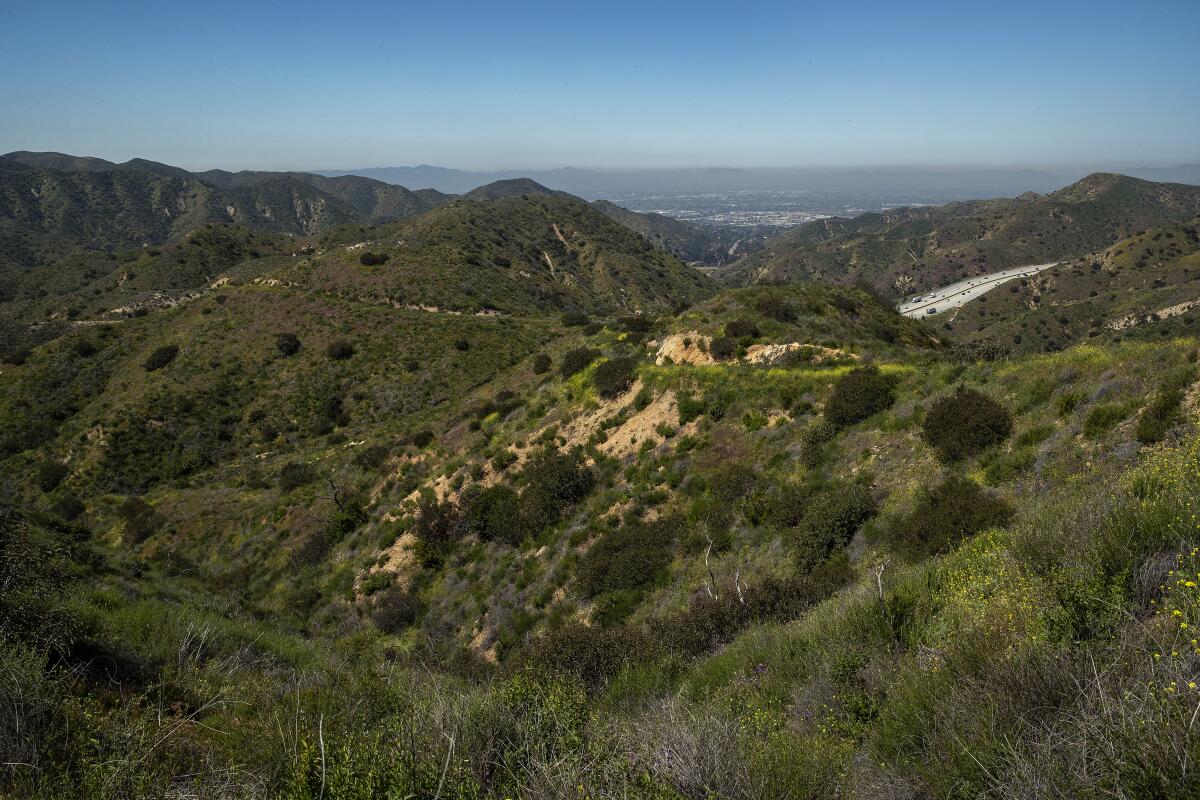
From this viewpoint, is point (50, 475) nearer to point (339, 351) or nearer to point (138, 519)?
point (138, 519)

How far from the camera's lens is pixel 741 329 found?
2166cm

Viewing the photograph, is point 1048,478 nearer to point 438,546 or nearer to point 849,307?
point 438,546

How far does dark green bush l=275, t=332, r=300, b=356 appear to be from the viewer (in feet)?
133

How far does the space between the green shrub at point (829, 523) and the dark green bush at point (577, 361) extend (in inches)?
543

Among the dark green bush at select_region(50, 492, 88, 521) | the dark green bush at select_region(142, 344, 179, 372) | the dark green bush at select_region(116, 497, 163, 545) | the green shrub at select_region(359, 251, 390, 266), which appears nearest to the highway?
the green shrub at select_region(359, 251, 390, 266)

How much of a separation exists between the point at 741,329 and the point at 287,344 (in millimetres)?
35507

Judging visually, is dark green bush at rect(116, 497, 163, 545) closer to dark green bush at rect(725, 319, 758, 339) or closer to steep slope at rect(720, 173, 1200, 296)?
dark green bush at rect(725, 319, 758, 339)

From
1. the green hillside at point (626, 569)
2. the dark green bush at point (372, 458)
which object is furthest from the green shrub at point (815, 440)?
the dark green bush at point (372, 458)

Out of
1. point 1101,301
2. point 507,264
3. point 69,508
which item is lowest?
point 69,508

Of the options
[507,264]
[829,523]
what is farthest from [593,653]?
[507,264]

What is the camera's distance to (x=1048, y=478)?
9109mm

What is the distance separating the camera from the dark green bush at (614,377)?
2036cm

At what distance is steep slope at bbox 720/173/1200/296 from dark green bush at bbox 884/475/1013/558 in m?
123

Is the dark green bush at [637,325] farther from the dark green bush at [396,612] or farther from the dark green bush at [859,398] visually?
the dark green bush at [396,612]
